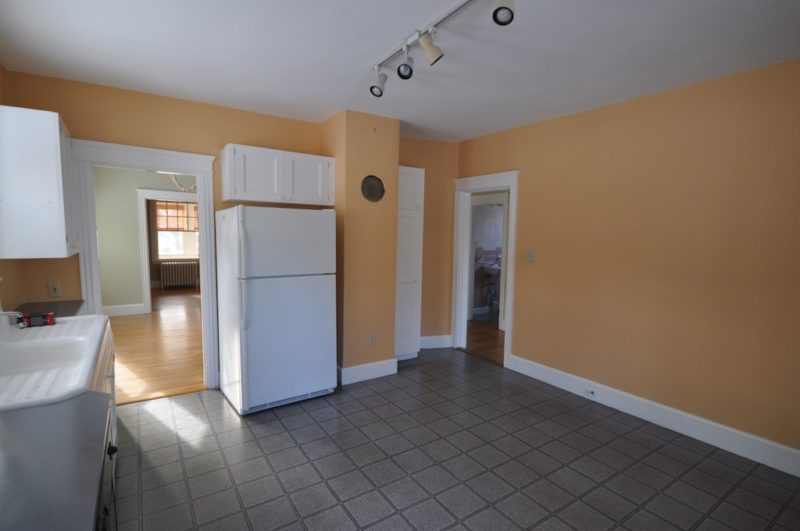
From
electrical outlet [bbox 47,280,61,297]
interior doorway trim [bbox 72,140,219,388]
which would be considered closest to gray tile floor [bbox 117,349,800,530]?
interior doorway trim [bbox 72,140,219,388]

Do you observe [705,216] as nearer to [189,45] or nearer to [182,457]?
[189,45]

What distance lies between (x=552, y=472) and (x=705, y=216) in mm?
2032

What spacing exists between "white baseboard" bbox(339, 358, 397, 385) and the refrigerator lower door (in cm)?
26

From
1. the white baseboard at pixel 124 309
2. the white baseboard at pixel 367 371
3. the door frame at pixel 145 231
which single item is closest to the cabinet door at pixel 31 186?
the white baseboard at pixel 367 371

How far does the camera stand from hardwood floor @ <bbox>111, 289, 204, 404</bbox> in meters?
3.45

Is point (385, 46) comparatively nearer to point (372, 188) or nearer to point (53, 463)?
point (372, 188)

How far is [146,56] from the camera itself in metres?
2.41

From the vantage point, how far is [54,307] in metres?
2.65

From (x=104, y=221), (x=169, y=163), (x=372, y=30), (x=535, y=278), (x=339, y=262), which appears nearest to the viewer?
(x=372, y=30)

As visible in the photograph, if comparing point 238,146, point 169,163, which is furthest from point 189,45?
point 169,163

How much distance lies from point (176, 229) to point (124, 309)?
3305 mm

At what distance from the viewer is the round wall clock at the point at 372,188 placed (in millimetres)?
3596

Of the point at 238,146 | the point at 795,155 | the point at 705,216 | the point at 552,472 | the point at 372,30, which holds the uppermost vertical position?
the point at 372,30

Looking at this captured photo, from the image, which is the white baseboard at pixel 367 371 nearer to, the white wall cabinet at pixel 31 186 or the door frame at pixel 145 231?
the white wall cabinet at pixel 31 186
